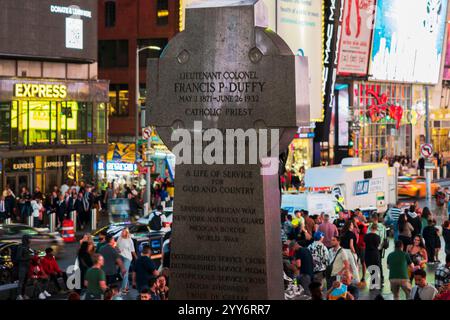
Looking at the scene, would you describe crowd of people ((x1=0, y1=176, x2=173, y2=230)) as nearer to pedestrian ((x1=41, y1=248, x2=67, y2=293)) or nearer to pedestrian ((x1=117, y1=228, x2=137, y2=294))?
pedestrian ((x1=117, y1=228, x2=137, y2=294))

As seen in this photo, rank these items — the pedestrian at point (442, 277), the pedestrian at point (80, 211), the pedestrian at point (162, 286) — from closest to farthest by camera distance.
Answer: the pedestrian at point (162, 286) → the pedestrian at point (442, 277) → the pedestrian at point (80, 211)

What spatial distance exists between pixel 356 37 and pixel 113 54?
15.4 m

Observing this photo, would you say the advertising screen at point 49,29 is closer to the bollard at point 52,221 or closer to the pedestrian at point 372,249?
the bollard at point 52,221

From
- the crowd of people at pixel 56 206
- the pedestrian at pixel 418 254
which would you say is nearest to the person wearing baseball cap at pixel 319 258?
the pedestrian at pixel 418 254

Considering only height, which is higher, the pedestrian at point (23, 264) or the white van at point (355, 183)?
the white van at point (355, 183)

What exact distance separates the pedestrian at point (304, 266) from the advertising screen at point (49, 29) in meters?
29.4

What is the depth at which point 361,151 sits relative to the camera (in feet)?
248

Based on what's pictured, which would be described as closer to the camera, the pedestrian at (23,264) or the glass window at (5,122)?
the pedestrian at (23,264)

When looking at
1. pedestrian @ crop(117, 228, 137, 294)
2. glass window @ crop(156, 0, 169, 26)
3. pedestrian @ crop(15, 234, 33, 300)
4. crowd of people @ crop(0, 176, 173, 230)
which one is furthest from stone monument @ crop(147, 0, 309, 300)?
glass window @ crop(156, 0, 169, 26)

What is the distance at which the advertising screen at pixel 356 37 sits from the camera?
65625mm

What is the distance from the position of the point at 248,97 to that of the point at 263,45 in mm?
601
